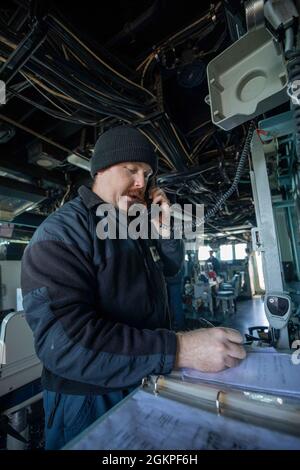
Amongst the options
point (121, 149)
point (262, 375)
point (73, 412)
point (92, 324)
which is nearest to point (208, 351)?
point (262, 375)

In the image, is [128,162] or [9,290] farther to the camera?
[9,290]

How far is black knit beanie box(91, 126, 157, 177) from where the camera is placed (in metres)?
1.04

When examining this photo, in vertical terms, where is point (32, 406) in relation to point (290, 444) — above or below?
below

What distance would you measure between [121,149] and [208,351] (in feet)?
2.86

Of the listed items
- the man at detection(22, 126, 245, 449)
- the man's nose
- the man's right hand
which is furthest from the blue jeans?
the man's nose

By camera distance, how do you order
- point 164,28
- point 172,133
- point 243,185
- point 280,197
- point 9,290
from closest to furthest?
point 164,28 < point 172,133 < point 280,197 < point 243,185 < point 9,290

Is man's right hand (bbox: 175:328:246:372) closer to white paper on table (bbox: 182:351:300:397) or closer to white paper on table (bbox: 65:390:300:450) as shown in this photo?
white paper on table (bbox: 182:351:300:397)

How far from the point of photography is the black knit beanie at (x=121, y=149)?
1.04m

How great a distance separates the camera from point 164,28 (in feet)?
3.76

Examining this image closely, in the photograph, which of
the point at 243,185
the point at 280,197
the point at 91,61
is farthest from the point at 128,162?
the point at 243,185

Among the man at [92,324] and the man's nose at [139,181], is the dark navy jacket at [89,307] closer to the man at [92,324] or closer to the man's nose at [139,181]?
the man at [92,324]

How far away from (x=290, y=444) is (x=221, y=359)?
236 millimetres

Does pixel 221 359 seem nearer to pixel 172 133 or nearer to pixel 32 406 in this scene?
pixel 172 133
